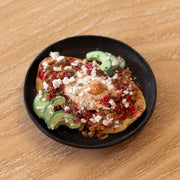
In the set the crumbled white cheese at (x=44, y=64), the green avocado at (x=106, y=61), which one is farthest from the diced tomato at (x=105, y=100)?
the crumbled white cheese at (x=44, y=64)

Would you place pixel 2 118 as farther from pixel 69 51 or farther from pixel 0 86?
pixel 69 51

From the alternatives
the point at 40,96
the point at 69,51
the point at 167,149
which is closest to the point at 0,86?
the point at 40,96

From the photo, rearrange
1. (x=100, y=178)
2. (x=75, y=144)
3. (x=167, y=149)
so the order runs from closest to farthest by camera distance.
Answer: (x=75, y=144), (x=100, y=178), (x=167, y=149)

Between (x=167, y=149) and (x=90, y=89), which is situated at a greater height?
(x=90, y=89)

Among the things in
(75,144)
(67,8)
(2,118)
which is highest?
(67,8)

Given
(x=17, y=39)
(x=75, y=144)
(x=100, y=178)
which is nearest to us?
(x=75, y=144)

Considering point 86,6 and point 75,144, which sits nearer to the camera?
point 75,144

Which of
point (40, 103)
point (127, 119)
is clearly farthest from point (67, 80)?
point (127, 119)

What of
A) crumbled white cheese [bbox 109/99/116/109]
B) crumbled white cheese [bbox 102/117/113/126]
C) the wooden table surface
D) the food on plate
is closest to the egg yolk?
the food on plate

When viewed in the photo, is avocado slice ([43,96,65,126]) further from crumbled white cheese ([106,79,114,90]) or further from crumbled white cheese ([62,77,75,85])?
crumbled white cheese ([106,79,114,90])
